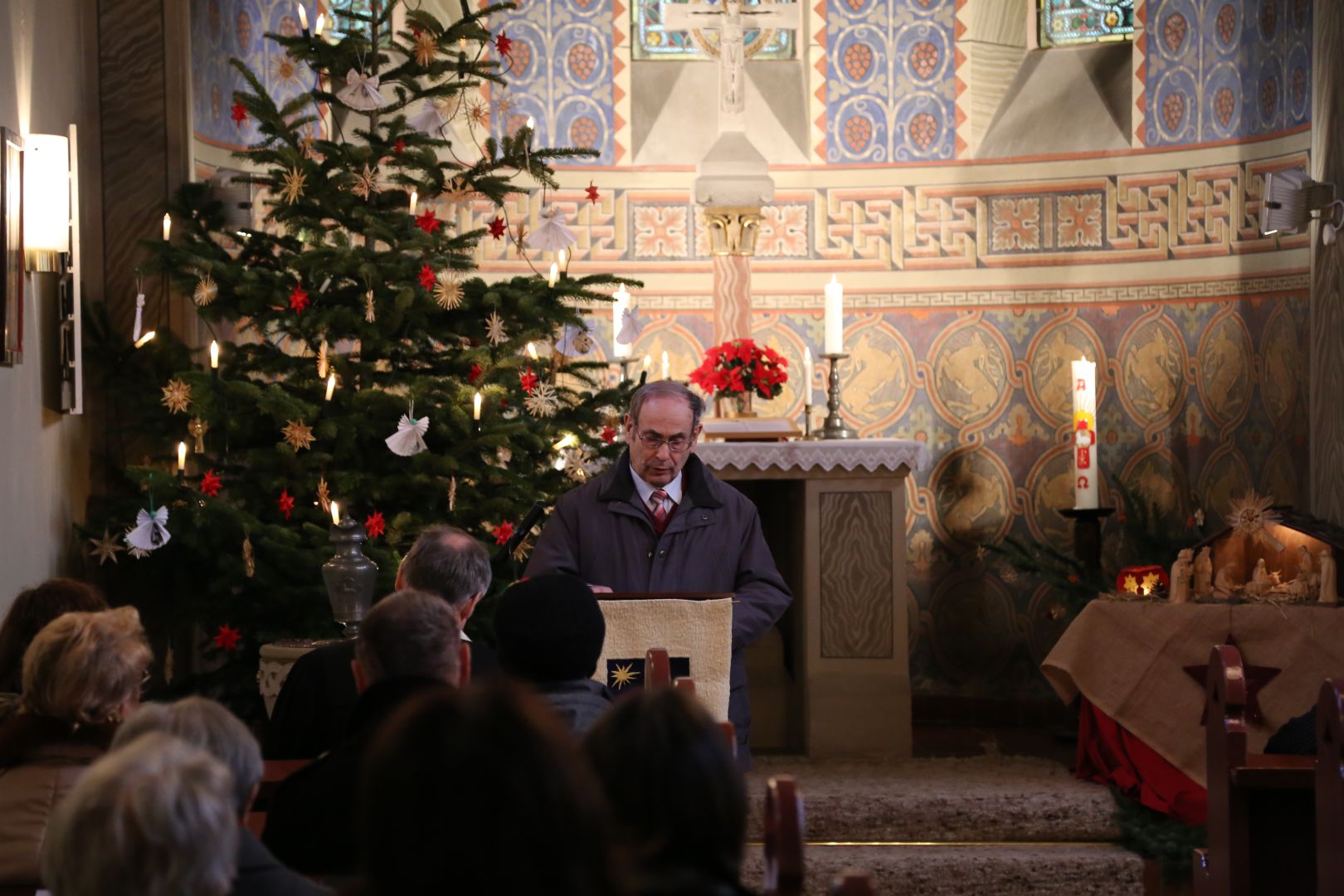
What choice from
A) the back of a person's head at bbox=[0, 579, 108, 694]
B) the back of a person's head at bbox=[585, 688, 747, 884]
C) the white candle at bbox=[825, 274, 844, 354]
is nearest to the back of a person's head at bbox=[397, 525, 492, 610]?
the back of a person's head at bbox=[0, 579, 108, 694]

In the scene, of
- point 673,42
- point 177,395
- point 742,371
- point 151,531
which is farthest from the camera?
point 673,42

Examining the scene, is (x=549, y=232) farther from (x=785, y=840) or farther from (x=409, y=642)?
(x=785, y=840)

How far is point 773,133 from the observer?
9.41 m

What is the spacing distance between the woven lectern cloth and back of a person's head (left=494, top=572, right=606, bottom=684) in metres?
1.01

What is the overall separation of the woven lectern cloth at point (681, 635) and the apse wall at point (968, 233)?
191 inches

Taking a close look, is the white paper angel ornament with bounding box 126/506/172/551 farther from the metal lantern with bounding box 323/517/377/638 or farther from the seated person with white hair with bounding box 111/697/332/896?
the seated person with white hair with bounding box 111/697/332/896

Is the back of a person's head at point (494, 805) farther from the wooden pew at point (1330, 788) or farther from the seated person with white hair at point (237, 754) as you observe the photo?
the wooden pew at point (1330, 788)

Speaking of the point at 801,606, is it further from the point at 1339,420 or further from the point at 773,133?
the point at 773,133

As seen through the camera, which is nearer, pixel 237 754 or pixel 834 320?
pixel 237 754

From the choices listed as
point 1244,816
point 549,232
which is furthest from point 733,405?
point 1244,816

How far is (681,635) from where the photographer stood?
4.09m

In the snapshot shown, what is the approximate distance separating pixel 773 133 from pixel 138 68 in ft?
12.4

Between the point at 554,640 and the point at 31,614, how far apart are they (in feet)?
4.60

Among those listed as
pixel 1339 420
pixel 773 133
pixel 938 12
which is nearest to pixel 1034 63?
pixel 938 12
